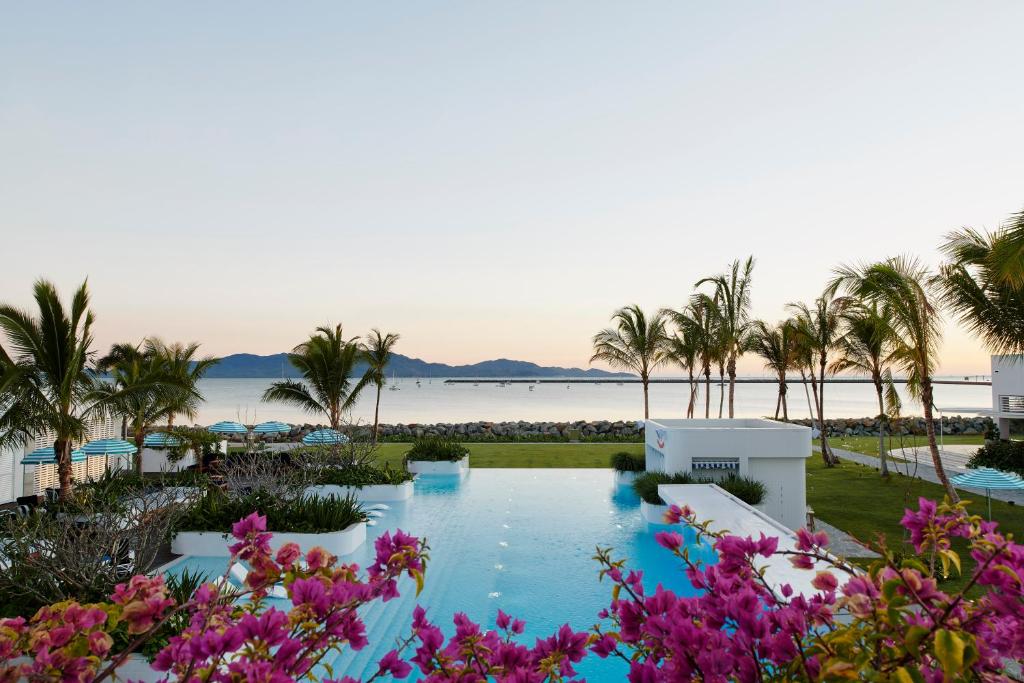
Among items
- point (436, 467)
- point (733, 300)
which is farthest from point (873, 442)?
point (436, 467)

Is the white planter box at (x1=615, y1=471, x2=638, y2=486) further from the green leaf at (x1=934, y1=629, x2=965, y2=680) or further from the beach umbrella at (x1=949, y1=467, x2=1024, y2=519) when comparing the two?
the green leaf at (x1=934, y1=629, x2=965, y2=680)

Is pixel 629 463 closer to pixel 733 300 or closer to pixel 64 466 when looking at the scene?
pixel 733 300

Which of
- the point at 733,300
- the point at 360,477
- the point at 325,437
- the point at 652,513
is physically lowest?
the point at 652,513

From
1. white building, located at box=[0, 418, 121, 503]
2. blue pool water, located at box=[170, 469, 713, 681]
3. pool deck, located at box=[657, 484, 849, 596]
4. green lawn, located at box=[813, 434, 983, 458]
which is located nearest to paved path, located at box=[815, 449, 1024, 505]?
green lawn, located at box=[813, 434, 983, 458]

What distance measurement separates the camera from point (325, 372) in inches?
774

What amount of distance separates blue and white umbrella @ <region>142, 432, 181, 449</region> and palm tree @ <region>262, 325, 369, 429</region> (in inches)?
110

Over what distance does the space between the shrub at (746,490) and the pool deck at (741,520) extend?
0.97 ft

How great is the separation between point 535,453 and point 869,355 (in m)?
10.9

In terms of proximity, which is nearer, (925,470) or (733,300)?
(925,470)

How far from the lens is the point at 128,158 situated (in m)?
15.5

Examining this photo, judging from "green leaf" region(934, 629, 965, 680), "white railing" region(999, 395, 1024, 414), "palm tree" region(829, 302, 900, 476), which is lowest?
"white railing" region(999, 395, 1024, 414)

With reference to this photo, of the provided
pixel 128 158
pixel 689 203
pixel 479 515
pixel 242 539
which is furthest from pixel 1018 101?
pixel 128 158

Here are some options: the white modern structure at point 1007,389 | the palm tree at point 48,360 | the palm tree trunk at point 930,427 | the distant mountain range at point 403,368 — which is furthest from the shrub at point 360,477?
the distant mountain range at point 403,368

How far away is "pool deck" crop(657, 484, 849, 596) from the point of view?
7.13m
